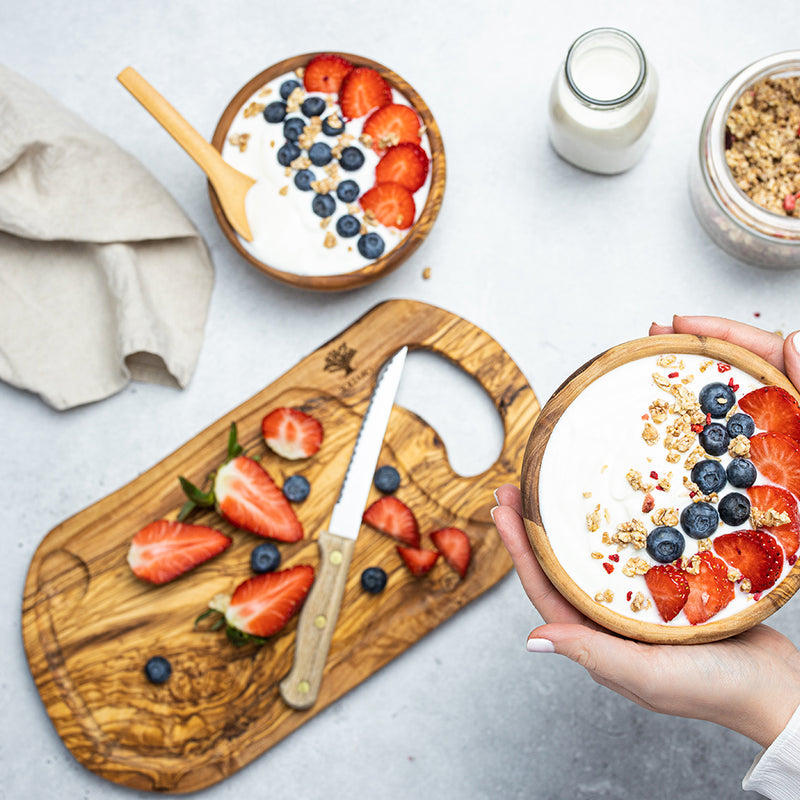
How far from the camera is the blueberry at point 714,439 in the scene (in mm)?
1099

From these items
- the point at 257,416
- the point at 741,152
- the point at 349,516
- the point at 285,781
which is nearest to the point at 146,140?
the point at 257,416

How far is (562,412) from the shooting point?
114 cm

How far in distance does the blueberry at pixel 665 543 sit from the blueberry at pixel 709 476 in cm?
7

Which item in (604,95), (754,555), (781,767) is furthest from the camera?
(604,95)

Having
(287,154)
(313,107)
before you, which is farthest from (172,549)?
(313,107)

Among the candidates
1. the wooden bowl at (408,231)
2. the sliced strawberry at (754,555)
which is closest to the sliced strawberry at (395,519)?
the wooden bowl at (408,231)

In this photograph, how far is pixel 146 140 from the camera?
184 centimetres

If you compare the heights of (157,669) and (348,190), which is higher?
(348,190)

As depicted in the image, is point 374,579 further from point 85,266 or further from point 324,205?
point 85,266

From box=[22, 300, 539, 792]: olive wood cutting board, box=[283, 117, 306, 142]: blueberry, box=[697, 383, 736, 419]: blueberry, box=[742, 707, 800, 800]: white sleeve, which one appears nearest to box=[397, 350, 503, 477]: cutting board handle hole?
box=[22, 300, 539, 792]: olive wood cutting board

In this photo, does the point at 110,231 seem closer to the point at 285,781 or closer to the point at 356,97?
the point at 356,97

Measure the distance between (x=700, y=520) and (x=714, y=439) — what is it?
0.37ft

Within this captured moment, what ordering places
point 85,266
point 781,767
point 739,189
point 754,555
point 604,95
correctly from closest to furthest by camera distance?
point 754,555 → point 781,767 → point 739,189 → point 604,95 → point 85,266

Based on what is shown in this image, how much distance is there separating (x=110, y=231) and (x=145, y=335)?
23 centimetres
